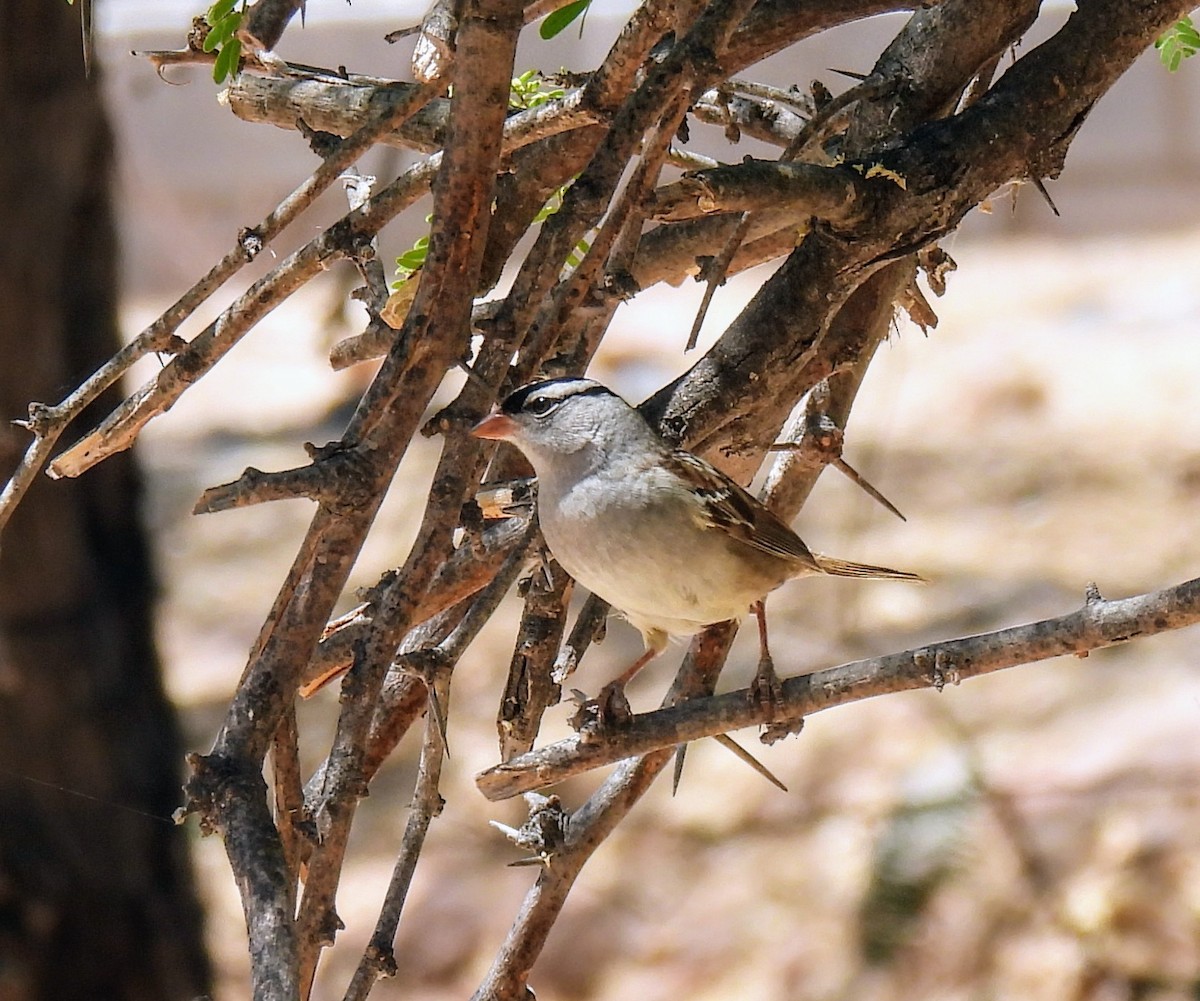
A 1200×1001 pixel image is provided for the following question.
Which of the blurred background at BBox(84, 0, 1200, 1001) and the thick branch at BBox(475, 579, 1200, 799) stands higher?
the blurred background at BBox(84, 0, 1200, 1001)

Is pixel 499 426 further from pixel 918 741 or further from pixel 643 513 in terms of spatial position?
pixel 918 741

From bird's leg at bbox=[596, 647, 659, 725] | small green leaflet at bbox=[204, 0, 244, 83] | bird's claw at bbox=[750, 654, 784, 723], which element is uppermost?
small green leaflet at bbox=[204, 0, 244, 83]

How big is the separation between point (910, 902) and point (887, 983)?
0.35m

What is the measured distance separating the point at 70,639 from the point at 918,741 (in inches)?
148

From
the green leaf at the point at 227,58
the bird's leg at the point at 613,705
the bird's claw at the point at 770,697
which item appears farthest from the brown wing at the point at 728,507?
the green leaf at the point at 227,58

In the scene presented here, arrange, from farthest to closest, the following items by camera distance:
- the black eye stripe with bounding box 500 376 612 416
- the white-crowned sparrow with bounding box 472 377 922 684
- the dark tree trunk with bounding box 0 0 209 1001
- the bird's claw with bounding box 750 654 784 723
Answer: the dark tree trunk with bounding box 0 0 209 1001, the black eye stripe with bounding box 500 376 612 416, the white-crowned sparrow with bounding box 472 377 922 684, the bird's claw with bounding box 750 654 784 723

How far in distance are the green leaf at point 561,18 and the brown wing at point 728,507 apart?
801mm

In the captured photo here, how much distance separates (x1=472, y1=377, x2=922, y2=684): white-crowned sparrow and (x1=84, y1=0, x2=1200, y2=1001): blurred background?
1.46m

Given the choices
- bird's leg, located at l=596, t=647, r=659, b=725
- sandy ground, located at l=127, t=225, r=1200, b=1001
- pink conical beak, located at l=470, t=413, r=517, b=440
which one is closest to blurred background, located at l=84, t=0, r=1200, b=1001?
sandy ground, located at l=127, t=225, r=1200, b=1001

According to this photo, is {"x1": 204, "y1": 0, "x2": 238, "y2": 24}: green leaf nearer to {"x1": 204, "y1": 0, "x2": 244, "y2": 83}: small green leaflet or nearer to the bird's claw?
{"x1": 204, "y1": 0, "x2": 244, "y2": 83}: small green leaflet

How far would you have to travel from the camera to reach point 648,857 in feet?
21.7

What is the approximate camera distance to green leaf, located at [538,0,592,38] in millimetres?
2514

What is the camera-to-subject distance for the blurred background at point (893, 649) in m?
5.77

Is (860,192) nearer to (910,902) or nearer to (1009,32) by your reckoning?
(1009,32)
